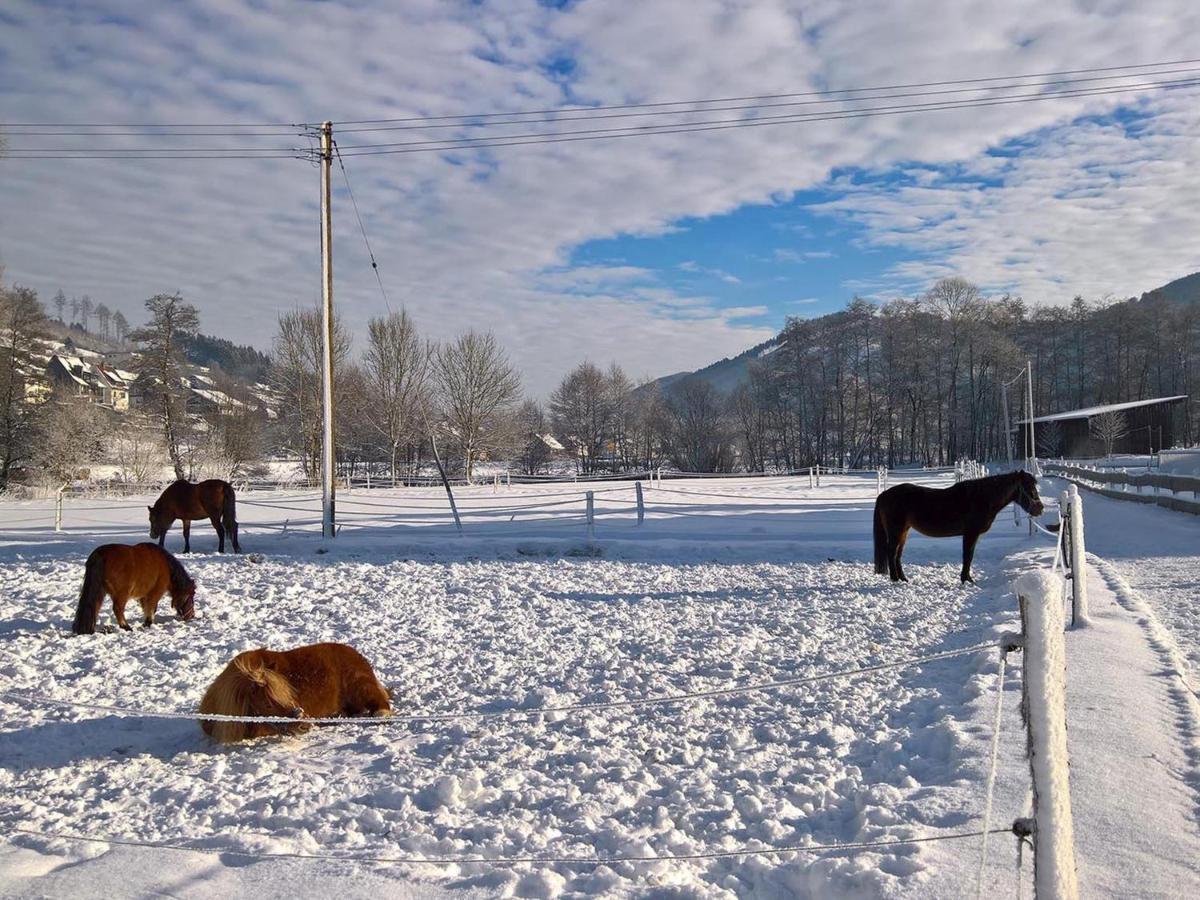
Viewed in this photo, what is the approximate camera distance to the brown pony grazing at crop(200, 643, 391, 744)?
4.64 meters

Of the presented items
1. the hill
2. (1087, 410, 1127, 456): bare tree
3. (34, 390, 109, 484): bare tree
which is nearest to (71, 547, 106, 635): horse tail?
(34, 390, 109, 484): bare tree

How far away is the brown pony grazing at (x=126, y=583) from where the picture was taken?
7453 millimetres

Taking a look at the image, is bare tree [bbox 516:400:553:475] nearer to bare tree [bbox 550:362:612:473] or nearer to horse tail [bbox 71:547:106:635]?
bare tree [bbox 550:362:612:473]

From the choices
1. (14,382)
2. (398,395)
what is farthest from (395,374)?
(14,382)

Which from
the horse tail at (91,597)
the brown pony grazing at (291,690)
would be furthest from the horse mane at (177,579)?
the brown pony grazing at (291,690)

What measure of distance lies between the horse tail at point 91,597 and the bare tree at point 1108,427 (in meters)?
57.4

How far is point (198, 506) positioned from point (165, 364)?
3031 centimetres

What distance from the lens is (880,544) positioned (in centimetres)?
1057

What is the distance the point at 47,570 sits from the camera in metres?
11.8

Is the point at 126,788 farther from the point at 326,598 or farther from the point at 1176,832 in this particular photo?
the point at 326,598

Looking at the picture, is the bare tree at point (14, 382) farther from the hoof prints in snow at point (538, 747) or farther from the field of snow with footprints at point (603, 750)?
the hoof prints in snow at point (538, 747)

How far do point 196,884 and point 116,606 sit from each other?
216 inches

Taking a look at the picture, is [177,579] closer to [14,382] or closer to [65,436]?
[65,436]

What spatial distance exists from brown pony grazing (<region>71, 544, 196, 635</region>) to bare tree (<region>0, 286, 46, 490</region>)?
30.8 metres
